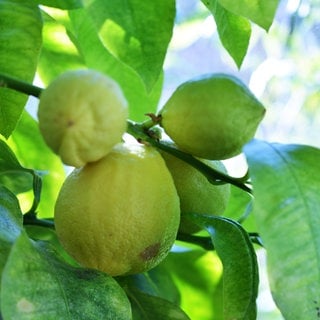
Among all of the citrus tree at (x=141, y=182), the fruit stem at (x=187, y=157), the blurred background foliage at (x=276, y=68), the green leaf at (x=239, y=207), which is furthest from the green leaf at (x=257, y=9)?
the blurred background foliage at (x=276, y=68)

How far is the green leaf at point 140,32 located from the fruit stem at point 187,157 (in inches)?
2.2

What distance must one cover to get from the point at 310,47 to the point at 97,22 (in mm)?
1487

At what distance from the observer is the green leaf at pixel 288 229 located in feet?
1.29

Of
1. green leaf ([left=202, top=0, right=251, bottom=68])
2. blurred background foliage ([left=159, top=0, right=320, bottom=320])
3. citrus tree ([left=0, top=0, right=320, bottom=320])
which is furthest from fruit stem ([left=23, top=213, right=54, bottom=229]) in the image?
blurred background foliage ([left=159, top=0, right=320, bottom=320])

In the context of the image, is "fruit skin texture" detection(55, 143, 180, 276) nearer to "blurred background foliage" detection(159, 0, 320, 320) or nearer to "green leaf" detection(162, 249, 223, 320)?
"green leaf" detection(162, 249, 223, 320)

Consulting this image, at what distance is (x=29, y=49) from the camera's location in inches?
21.1

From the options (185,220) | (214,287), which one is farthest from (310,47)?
(185,220)

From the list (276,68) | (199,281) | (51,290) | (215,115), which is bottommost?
(276,68)

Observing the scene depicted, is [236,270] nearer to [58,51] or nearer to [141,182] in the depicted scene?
[141,182]

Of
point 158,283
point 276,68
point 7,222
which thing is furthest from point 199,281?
point 276,68

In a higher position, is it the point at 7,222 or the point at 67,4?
the point at 67,4

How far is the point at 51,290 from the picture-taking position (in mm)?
407

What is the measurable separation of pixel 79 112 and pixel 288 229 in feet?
0.44

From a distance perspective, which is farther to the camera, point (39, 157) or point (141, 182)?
point (39, 157)
